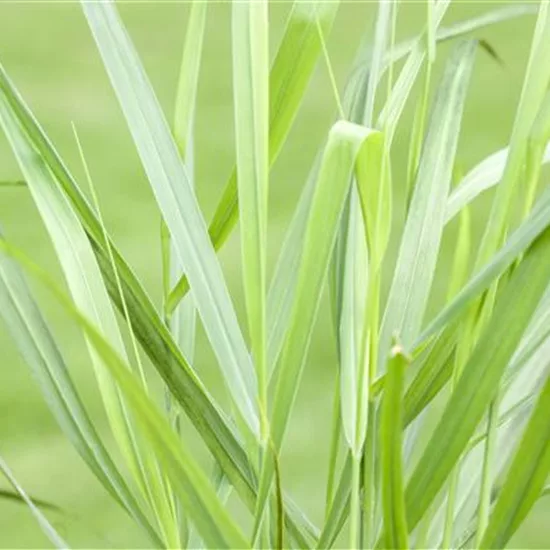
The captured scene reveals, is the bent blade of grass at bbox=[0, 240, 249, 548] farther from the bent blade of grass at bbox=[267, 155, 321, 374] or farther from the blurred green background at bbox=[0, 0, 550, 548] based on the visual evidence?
the blurred green background at bbox=[0, 0, 550, 548]

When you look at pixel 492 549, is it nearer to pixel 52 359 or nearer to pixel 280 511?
pixel 280 511

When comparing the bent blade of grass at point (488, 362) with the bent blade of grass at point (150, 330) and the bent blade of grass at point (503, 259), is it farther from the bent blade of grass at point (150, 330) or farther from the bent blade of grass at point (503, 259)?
Result: the bent blade of grass at point (150, 330)

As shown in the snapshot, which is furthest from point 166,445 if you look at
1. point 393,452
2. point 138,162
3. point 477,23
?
point 138,162

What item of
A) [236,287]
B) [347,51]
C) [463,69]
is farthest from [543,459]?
[347,51]

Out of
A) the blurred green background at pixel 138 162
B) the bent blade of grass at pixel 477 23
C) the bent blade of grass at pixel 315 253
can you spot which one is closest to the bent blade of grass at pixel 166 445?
the bent blade of grass at pixel 315 253

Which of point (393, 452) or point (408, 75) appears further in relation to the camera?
point (408, 75)

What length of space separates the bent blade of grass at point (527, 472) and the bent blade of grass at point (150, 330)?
16cm

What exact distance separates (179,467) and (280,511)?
3.2 inches

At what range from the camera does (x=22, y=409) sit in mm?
1383

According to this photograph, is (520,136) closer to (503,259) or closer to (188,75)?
(503,259)

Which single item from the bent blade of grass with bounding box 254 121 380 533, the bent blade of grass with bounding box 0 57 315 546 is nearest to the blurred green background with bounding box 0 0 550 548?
the bent blade of grass with bounding box 0 57 315 546

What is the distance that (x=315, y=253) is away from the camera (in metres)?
0.50

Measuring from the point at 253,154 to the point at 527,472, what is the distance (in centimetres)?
18

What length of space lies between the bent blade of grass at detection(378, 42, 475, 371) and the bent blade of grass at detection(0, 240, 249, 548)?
178 millimetres
